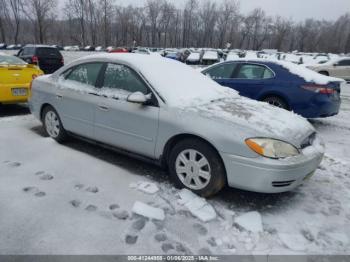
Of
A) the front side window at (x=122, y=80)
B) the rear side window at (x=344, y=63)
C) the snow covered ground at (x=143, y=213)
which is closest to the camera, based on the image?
the snow covered ground at (x=143, y=213)

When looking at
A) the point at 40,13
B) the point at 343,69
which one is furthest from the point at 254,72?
the point at 40,13

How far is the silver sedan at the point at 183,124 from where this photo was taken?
3.07 m

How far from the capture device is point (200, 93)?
3.98 meters

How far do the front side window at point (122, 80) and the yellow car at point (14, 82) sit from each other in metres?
3.34

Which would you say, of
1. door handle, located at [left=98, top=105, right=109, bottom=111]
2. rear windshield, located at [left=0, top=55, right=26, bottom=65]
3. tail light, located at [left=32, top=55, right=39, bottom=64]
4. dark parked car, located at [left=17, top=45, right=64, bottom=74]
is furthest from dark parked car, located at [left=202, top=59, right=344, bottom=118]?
dark parked car, located at [left=17, top=45, right=64, bottom=74]

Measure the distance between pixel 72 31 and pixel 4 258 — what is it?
281 ft

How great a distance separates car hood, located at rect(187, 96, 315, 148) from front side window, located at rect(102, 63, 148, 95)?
805 mm

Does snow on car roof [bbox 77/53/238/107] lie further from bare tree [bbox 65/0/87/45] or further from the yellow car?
bare tree [bbox 65/0/87/45]

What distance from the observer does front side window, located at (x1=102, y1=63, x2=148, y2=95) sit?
3.87 m

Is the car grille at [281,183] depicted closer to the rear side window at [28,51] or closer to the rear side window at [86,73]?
the rear side window at [86,73]

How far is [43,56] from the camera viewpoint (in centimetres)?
1360

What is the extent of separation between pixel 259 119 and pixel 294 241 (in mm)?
1279

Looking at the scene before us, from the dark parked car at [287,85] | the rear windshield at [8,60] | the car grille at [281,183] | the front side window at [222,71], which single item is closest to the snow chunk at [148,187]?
the car grille at [281,183]

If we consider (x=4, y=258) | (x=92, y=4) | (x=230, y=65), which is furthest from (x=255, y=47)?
(x=4, y=258)
